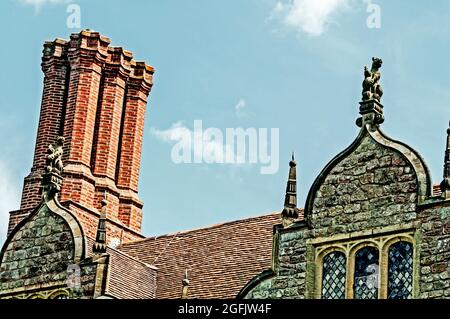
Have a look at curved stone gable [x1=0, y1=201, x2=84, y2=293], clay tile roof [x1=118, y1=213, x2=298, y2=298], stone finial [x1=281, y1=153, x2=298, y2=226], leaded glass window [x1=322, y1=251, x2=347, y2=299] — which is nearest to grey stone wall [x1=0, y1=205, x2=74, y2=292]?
curved stone gable [x1=0, y1=201, x2=84, y2=293]

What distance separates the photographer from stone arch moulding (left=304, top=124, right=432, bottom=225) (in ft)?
78.2

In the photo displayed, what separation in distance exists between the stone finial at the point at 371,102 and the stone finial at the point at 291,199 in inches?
57.2

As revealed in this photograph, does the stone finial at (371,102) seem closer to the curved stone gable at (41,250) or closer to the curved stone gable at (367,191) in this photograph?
the curved stone gable at (367,191)

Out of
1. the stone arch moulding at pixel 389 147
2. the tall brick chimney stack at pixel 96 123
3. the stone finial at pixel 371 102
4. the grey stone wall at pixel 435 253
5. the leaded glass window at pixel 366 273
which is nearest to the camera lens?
the grey stone wall at pixel 435 253

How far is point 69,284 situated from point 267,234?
4169 mm

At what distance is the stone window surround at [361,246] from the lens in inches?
933

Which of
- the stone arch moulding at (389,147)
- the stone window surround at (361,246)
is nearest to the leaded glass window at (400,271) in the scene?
the stone window surround at (361,246)

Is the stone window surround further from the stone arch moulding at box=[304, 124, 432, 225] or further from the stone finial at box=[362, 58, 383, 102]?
the stone finial at box=[362, 58, 383, 102]

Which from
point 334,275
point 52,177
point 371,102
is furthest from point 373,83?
point 52,177

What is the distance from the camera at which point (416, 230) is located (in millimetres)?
23641

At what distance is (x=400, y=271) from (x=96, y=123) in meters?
13.9
